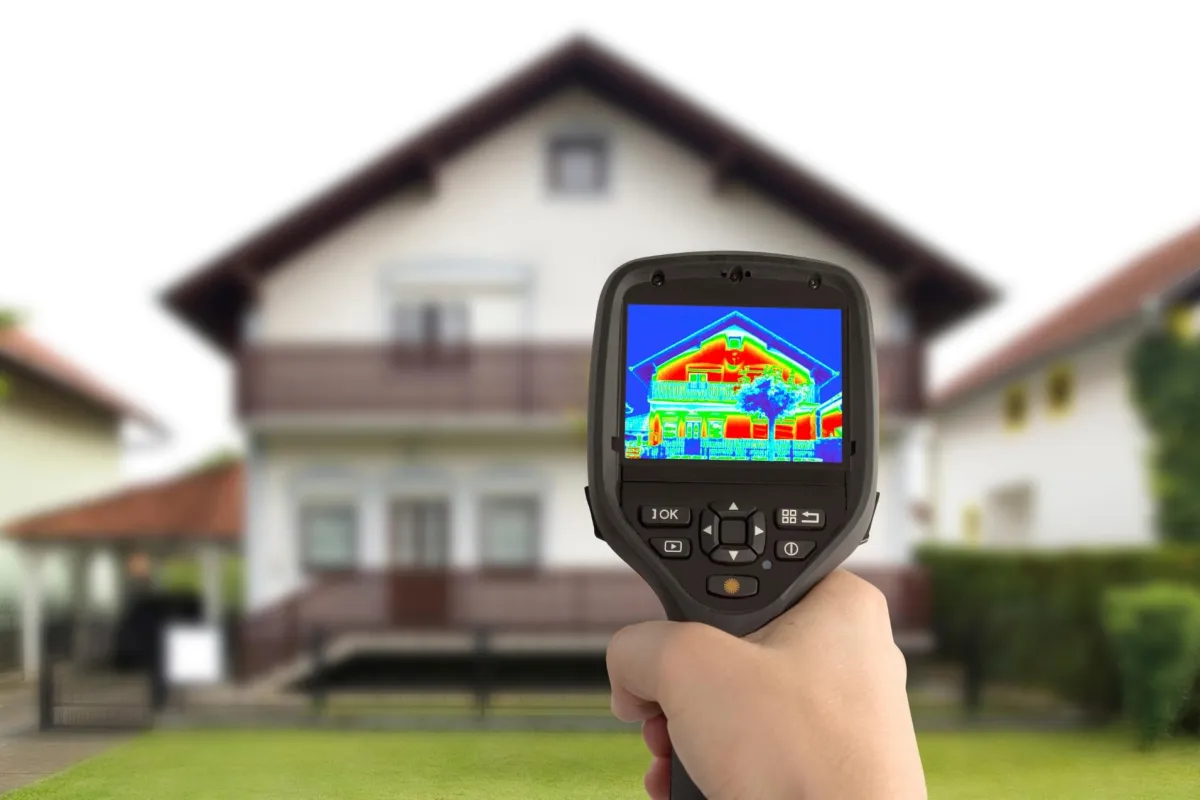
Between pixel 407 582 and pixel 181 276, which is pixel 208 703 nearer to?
pixel 407 582

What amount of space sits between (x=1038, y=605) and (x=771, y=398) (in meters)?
4.98

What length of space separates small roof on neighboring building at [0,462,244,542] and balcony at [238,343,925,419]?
82.8 inches

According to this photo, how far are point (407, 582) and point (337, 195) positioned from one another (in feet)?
6.32

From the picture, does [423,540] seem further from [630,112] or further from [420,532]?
[630,112]

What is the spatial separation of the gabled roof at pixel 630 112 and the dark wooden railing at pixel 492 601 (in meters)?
1.45

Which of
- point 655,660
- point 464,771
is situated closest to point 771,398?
point 655,660

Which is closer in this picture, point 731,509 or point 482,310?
point 731,509

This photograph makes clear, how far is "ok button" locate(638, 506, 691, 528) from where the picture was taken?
2.55ft

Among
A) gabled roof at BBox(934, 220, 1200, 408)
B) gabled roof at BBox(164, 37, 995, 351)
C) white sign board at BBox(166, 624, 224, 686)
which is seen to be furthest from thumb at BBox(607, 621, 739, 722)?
gabled roof at BBox(164, 37, 995, 351)

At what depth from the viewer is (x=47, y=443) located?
2.31 m

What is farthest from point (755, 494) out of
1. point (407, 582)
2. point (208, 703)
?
point (407, 582)

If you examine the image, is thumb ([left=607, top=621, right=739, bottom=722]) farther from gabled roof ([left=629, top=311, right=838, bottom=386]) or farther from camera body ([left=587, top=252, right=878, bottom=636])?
gabled roof ([left=629, top=311, right=838, bottom=386])

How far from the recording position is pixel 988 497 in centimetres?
642

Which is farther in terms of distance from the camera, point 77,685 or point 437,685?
point 437,685
